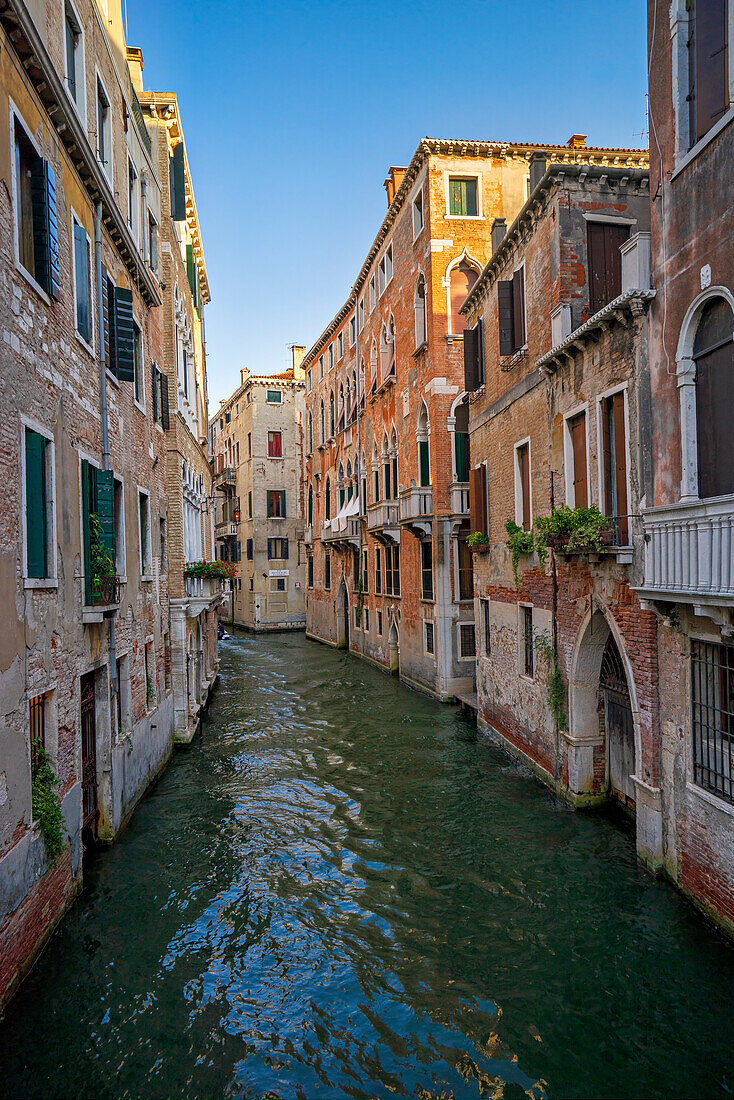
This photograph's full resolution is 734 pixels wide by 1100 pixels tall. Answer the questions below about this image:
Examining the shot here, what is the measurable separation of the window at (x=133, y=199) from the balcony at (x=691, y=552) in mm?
9921

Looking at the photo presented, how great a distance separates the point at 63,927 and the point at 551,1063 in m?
4.73

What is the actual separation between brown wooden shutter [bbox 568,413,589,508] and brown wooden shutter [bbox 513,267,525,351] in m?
2.84

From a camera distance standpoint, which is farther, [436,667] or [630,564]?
[436,667]

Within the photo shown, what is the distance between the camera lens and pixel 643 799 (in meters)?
8.41

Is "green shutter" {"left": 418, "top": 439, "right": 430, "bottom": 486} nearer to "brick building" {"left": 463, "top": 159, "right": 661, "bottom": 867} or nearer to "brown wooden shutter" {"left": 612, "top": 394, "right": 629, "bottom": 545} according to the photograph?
"brick building" {"left": 463, "top": 159, "right": 661, "bottom": 867}

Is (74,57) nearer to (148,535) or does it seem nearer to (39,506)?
(39,506)

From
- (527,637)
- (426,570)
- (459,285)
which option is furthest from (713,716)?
(459,285)

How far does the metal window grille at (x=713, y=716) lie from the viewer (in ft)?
22.8

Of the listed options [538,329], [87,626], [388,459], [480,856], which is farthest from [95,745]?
[388,459]

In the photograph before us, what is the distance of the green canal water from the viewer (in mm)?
5633

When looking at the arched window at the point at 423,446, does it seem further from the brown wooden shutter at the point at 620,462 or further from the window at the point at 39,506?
the window at the point at 39,506

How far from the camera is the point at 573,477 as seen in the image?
10.6 m

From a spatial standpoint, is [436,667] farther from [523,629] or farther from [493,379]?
[493,379]

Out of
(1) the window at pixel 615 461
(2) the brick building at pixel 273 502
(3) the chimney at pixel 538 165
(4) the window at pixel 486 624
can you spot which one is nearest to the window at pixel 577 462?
(1) the window at pixel 615 461
